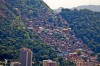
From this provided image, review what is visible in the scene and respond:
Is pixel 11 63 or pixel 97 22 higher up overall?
pixel 97 22

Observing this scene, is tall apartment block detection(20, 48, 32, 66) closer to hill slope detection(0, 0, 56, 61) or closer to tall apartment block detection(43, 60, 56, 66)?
hill slope detection(0, 0, 56, 61)

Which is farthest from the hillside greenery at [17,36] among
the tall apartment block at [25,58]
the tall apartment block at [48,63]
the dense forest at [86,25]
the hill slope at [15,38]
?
the dense forest at [86,25]

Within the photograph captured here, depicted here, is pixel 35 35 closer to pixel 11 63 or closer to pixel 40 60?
pixel 40 60

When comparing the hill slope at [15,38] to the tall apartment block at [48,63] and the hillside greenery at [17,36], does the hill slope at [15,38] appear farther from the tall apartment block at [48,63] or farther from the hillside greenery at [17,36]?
the tall apartment block at [48,63]

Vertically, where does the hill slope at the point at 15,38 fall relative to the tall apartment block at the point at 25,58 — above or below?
above

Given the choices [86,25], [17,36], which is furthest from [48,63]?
[86,25]

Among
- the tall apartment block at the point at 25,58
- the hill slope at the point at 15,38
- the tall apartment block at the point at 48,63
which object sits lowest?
the tall apartment block at the point at 48,63

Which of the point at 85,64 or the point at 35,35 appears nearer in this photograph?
the point at 85,64

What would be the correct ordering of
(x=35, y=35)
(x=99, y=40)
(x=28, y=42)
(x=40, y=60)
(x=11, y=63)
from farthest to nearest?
(x=99, y=40), (x=35, y=35), (x=28, y=42), (x=40, y=60), (x=11, y=63)

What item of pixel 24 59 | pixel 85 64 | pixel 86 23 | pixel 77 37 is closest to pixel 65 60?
pixel 85 64
